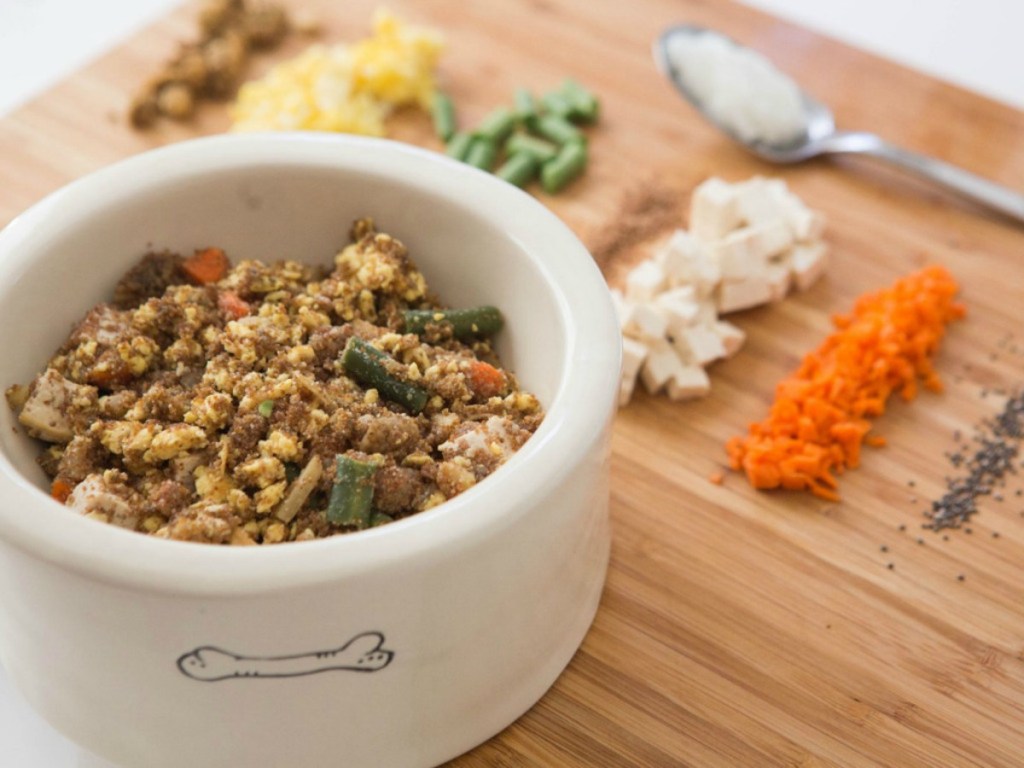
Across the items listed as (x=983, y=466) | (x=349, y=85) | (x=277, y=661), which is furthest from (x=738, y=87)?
(x=277, y=661)

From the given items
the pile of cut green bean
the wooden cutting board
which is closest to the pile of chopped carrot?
the wooden cutting board

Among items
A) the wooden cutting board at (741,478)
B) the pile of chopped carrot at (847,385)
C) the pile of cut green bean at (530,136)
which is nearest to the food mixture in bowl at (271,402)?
the wooden cutting board at (741,478)

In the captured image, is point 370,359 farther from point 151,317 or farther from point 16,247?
point 16,247

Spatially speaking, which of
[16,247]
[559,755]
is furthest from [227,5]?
[559,755]

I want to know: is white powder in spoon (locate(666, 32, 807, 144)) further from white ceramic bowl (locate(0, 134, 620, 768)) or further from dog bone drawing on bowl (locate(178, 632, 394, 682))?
dog bone drawing on bowl (locate(178, 632, 394, 682))

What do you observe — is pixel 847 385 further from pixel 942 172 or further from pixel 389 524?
pixel 389 524

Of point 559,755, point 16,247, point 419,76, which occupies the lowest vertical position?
point 559,755
